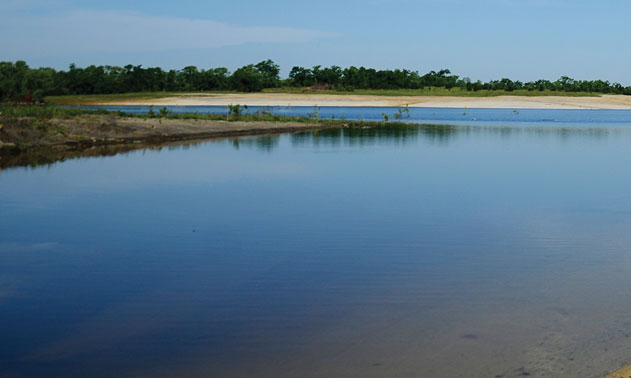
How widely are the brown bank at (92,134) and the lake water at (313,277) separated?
20.8ft

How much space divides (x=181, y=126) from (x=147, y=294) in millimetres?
29471

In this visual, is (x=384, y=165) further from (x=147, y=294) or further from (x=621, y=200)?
(x=147, y=294)

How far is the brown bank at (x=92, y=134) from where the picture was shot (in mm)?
24152

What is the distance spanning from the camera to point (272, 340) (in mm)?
6293

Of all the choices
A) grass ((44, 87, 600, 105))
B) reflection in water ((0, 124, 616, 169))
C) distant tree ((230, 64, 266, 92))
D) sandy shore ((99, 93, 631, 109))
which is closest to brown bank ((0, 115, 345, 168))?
reflection in water ((0, 124, 616, 169))

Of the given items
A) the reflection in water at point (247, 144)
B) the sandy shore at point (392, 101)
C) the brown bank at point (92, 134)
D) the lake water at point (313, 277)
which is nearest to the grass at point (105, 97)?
the sandy shore at point (392, 101)

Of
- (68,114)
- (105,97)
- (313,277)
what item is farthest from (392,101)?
(313,277)

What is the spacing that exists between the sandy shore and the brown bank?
2275 inches

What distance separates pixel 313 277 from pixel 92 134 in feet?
77.4

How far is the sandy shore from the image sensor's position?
97.4 metres

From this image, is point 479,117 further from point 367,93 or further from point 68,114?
point 367,93

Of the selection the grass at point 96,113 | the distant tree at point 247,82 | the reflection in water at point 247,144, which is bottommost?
the reflection in water at point 247,144

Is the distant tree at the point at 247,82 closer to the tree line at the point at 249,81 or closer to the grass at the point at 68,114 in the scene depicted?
the tree line at the point at 249,81

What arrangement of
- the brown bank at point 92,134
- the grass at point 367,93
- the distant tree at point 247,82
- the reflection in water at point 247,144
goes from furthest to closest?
the distant tree at point 247,82 < the grass at point 367,93 < the brown bank at point 92,134 < the reflection in water at point 247,144
